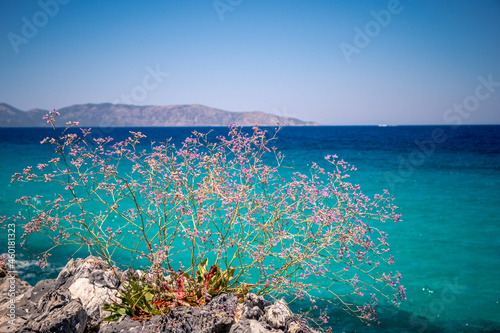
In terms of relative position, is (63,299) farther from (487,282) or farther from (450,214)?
(450,214)

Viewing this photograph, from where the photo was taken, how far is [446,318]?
8.18 metres

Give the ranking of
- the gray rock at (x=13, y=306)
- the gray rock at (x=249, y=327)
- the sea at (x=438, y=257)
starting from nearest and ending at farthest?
1. the gray rock at (x=249, y=327)
2. the gray rock at (x=13, y=306)
3. the sea at (x=438, y=257)

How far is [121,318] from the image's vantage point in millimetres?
5176

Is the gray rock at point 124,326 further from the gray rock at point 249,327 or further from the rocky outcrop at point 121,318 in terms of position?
the gray rock at point 249,327

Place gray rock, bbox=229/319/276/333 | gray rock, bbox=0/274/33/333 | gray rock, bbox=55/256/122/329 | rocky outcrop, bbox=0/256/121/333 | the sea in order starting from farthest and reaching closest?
1. the sea
2. gray rock, bbox=55/256/122/329
3. gray rock, bbox=0/274/33/333
4. rocky outcrop, bbox=0/256/121/333
5. gray rock, bbox=229/319/276/333

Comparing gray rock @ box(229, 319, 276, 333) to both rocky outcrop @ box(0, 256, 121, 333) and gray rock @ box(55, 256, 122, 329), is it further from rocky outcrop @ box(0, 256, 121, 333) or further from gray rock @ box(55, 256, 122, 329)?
gray rock @ box(55, 256, 122, 329)

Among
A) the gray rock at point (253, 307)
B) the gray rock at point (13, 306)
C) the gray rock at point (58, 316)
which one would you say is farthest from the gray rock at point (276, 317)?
the gray rock at point (13, 306)

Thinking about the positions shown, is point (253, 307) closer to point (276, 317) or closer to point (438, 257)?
point (276, 317)

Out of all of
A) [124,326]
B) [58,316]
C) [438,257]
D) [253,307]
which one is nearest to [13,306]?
[58,316]

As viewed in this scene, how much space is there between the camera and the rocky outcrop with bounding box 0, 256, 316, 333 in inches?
188

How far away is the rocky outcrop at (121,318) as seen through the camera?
477 centimetres

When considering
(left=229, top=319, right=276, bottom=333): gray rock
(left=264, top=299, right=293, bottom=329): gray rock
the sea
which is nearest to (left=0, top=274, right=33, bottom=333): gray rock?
the sea

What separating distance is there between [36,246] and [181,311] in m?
10.3

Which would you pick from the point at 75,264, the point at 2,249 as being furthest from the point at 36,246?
the point at 75,264
